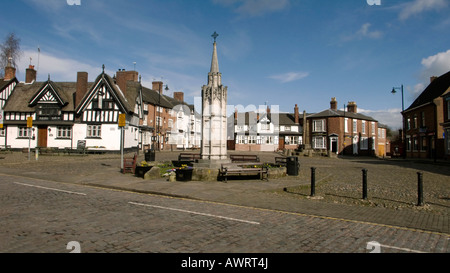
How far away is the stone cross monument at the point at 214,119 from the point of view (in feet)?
49.8

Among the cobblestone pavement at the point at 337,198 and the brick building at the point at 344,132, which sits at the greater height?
the brick building at the point at 344,132

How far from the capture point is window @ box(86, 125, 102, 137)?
3491 cm

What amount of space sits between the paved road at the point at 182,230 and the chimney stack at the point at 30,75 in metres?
41.6

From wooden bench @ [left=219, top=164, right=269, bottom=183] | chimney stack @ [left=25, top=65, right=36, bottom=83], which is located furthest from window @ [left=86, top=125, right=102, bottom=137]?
wooden bench @ [left=219, top=164, right=269, bottom=183]

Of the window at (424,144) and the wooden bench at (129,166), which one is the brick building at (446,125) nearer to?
the window at (424,144)

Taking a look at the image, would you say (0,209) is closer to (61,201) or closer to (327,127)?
(61,201)

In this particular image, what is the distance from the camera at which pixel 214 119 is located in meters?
15.2

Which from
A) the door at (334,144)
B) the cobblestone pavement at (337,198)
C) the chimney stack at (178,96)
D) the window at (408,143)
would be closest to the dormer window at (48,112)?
the cobblestone pavement at (337,198)

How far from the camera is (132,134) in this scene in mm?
38125

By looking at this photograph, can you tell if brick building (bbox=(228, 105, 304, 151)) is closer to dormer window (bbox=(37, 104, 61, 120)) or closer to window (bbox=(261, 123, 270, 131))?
window (bbox=(261, 123, 270, 131))

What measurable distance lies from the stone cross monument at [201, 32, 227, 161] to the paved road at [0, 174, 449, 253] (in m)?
6.86

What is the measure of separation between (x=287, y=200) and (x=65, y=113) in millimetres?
35412

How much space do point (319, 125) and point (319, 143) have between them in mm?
3497
